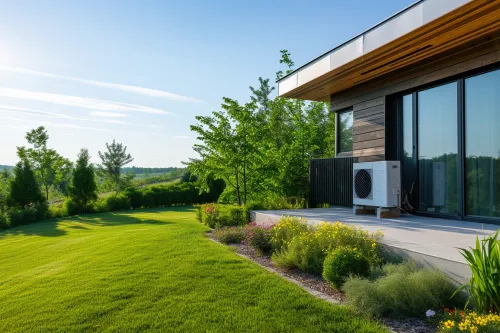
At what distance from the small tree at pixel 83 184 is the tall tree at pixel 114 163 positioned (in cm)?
1334

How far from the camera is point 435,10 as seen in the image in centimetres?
484

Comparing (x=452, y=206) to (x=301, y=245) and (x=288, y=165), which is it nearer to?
(x=301, y=245)

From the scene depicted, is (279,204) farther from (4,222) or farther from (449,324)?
(4,222)

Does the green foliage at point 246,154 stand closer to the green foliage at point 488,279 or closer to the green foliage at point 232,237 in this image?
the green foliage at point 232,237

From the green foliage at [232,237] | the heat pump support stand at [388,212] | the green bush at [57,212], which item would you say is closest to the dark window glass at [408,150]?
the heat pump support stand at [388,212]

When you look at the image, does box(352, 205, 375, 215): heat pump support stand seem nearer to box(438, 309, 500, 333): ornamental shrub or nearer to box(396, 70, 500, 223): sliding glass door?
box(396, 70, 500, 223): sliding glass door

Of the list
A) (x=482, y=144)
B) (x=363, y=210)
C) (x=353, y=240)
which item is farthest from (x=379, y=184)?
(x=353, y=240)

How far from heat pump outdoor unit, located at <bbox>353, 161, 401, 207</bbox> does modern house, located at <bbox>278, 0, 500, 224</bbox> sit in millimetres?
494

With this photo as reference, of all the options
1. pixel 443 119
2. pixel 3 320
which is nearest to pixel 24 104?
pixel 3 320

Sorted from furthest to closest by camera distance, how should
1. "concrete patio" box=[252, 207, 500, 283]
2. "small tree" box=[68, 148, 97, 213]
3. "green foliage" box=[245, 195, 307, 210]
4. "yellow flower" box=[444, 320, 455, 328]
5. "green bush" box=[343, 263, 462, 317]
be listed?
"small tree" box=[68, 148, 97, 213] < "green foliage" box=[245, 195, 307, 210] < "concrete patio" box=[252, 207, 500, 283] < "green bush" box=[343, 263, 462, 317] < "yellow flower" box=[444, 320, 455, 328]

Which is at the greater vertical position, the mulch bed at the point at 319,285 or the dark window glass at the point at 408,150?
the dark window glass at the point at 408,150

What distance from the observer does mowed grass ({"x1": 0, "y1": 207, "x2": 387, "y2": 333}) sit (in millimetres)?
3316

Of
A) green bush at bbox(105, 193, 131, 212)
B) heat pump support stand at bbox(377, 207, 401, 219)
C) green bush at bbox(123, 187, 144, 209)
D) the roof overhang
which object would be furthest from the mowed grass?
green bush at bbox(123, 187, 144, 209)

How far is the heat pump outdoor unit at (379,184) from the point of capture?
23.4 ft
